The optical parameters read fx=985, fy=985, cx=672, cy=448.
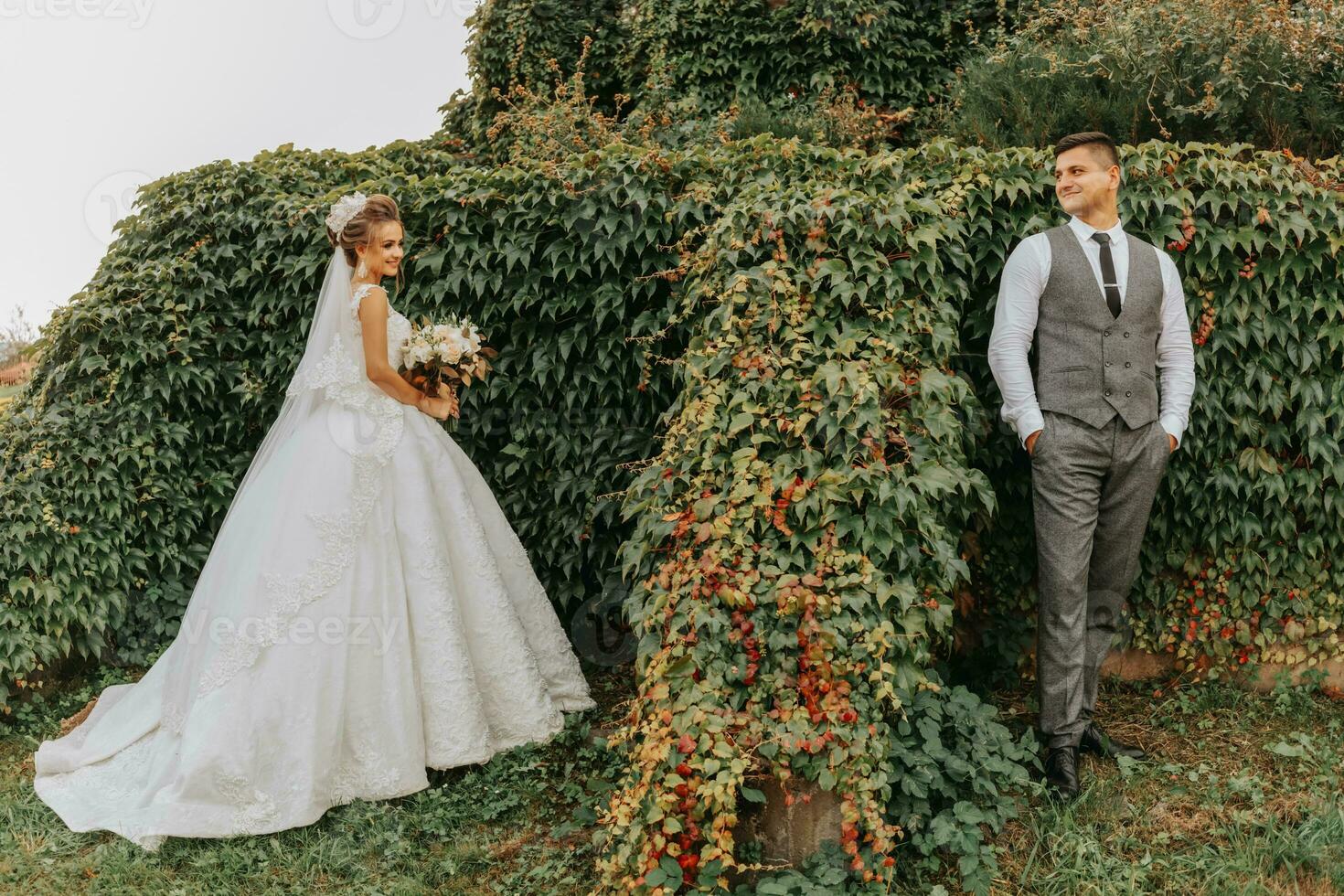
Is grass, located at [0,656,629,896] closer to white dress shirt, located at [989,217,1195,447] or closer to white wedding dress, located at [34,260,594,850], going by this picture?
white wedding dress, located at [34,260,594,850]

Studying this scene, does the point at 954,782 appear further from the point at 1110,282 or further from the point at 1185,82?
the point at 1185,82

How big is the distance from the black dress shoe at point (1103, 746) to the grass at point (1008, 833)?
2.4 inches

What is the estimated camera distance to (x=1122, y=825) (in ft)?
12.1

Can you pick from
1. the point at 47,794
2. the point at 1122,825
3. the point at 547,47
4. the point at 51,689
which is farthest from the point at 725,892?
the point at 547,47

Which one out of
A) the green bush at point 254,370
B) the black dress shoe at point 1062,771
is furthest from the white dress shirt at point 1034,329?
the green bush at point 254,370

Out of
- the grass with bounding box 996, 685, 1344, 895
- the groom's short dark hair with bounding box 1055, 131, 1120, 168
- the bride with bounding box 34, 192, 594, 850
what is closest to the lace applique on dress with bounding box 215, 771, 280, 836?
the bride with bounding box 34, 192, 594, 850

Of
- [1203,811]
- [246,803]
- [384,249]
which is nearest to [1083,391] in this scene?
[1203,811]

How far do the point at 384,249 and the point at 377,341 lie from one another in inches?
18.3

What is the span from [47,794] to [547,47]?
764 cm

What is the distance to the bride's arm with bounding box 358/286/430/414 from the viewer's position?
4.55 meters

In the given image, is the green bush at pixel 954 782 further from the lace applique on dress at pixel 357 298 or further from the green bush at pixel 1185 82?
the green bush at pixel 1185 82

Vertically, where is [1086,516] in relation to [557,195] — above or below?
below

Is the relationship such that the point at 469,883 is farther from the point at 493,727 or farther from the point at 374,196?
the point at 374,196

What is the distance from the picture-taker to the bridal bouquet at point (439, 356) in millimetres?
4727
